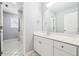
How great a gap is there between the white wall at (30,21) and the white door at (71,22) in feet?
3.99

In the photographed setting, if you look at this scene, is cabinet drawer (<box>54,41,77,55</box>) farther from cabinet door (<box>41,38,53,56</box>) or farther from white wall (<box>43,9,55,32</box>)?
white wall (<box>43,9,55,32</box>)

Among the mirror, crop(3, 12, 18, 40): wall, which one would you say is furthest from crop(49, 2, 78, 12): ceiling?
crop(3, 12, 18, 40): wall

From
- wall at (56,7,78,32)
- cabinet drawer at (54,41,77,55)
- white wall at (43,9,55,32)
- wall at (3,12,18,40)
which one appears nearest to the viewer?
cabinet drawer at (54,41,77,55)

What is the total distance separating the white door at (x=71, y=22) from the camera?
143 cm

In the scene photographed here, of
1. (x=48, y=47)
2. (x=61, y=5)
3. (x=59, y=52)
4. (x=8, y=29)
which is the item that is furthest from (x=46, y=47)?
(x=8, y=29)

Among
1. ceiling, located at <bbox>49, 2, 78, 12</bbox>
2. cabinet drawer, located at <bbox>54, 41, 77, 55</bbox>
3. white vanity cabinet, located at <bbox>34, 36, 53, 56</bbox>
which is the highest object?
ceiling, located at <bbox>49, 2, 78, 12</bbox>

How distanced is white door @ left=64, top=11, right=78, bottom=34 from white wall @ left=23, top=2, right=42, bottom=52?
122 centimetres

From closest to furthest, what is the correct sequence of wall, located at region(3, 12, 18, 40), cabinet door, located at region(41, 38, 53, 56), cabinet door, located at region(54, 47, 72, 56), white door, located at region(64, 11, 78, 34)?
cabinet door, located at region(54, 47, 72, 56)
cabinet door, located at region(41, 38, 53, 56)
white door, located at region(64, 11, 78, 34)
wall, located at region(3, 12, 18, 40)

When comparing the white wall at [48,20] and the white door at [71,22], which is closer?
the white door at [71,22]

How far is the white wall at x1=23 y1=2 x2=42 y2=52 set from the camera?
2.20 m

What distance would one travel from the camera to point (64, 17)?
1688 mm

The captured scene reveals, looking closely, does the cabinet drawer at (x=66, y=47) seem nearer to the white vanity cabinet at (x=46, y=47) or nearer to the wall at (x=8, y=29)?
the white vanity cabinet at (x=46, y=47)

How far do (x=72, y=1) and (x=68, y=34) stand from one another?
83 centimetres

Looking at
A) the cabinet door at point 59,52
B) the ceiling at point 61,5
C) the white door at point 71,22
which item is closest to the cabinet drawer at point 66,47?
the cabinet door at point 59,52
